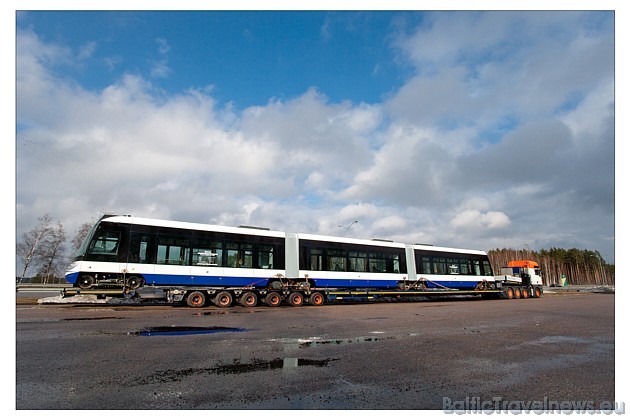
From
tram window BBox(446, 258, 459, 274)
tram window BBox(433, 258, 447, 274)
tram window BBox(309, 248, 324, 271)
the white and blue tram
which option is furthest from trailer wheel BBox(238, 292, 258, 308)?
tram window BBox(446, 258, 459, 274)

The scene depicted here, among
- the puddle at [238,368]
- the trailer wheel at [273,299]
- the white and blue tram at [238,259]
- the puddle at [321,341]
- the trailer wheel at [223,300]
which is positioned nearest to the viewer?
the puddle at [238,368]

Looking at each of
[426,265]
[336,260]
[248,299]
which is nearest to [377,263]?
[336,260]

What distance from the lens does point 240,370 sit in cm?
587

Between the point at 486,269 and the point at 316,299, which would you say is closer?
the point at 316,299

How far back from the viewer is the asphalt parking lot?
182 inches

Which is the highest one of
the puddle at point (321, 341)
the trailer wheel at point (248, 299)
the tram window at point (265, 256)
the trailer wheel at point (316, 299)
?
the tram window at point (265, 256)

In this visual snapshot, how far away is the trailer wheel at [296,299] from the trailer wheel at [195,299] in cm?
441

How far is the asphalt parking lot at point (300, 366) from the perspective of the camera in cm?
462

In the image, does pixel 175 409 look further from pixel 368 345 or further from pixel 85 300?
pixel 85 300

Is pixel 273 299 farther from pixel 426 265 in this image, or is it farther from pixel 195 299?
pixel 426 265

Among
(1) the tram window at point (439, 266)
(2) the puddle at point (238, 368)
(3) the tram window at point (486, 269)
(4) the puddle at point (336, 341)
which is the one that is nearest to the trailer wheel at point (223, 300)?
(4) the puddle at point (336, 341)

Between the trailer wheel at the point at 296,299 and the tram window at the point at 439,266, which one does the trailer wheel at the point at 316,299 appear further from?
the tram window at the point at 439,266

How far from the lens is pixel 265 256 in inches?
761

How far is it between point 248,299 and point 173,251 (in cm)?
430
